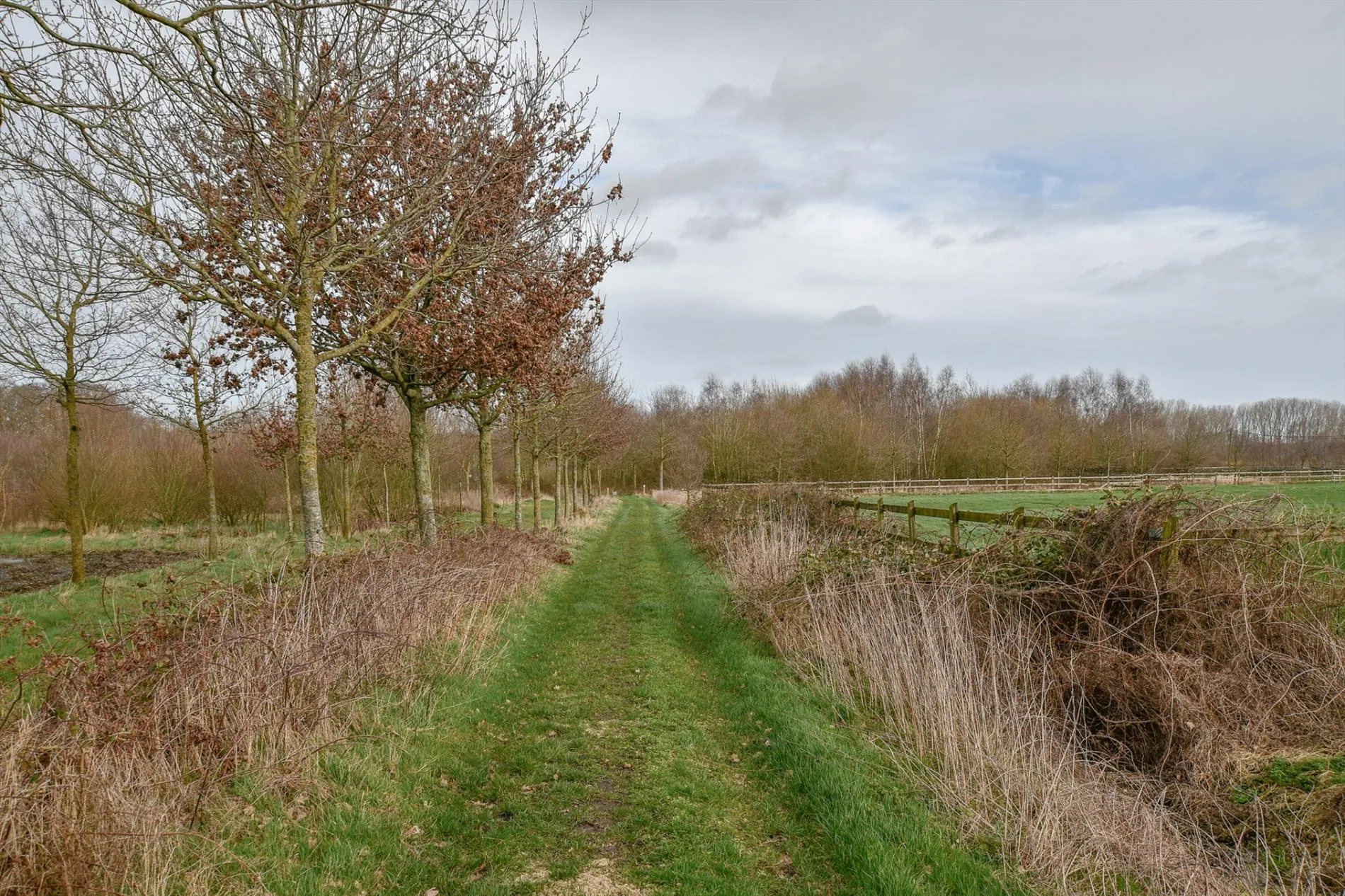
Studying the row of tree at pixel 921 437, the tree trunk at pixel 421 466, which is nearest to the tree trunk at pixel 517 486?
the tree trunk at pixel 421 466

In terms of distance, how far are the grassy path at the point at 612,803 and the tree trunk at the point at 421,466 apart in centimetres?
422

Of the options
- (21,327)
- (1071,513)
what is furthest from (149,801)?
(21,327)

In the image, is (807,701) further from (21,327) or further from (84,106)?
(21,327)

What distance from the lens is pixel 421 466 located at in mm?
11633

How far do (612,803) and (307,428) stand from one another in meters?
5.31

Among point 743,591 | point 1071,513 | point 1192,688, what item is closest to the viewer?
point 1192,688

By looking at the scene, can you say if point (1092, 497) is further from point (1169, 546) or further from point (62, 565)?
point (62, 565)

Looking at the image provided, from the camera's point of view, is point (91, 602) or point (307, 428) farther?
point (91, 602)

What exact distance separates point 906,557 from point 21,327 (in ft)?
53.0

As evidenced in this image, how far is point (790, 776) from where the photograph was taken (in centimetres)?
509

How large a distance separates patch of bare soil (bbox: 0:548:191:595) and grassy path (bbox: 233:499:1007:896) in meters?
12.4

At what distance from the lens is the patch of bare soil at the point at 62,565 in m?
13.9

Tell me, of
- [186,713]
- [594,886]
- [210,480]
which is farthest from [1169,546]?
[210,480]

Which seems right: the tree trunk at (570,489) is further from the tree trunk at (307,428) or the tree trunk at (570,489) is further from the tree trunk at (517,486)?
the tree trunk at (307,428)
